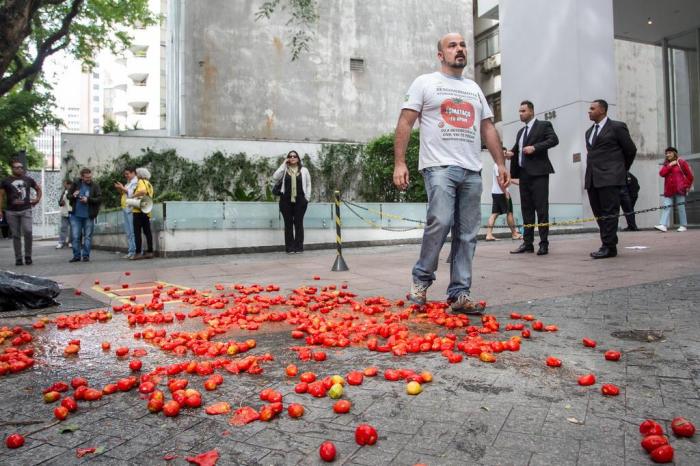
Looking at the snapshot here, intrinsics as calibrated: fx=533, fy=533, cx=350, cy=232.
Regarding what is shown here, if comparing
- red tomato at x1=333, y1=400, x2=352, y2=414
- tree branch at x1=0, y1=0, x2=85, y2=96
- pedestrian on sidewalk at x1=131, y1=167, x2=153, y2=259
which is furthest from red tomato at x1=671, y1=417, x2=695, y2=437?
tree branch at x1=0, y1=0, x2=85, y2=96

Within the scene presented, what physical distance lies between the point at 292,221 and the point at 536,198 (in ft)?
17.8

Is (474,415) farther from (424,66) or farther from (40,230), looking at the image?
(40,230)

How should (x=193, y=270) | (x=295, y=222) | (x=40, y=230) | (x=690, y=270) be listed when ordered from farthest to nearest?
1. (x=40, y=230)
2. (x=295, y=222)
3. (x=193, y=270)
4. (x=690, y=270)

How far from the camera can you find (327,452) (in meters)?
1.79

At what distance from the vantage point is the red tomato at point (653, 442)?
1.76 meters

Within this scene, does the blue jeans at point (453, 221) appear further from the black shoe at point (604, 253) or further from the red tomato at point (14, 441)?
the black shoe at point (604, 253)

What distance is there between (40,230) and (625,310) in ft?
98.1

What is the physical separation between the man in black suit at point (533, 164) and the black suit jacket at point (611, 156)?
0.62 meters

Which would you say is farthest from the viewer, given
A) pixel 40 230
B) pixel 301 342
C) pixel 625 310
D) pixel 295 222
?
pixel 40 230

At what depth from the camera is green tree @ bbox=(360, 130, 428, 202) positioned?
16.1 m

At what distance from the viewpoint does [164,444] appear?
1.97m

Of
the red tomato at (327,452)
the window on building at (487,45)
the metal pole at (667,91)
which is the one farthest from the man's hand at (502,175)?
the window on building at (487,45)

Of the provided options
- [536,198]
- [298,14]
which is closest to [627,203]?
[536,198]

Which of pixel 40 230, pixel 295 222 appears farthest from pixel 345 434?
pixel 40 230
